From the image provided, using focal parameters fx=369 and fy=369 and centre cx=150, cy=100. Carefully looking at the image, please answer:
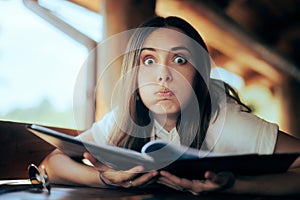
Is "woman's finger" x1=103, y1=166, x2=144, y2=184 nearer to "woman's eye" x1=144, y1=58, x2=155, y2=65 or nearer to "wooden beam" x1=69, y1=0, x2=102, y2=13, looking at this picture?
"woman's eye" x1=144, y1=58, x2=155, y2=65

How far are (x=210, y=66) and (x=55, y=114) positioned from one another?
0.36 metres

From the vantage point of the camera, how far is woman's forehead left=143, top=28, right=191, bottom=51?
2.38 ft

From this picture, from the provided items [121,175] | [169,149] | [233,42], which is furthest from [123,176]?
[233,42]

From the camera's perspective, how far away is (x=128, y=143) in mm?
749

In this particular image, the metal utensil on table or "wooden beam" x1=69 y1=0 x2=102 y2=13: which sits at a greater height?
"wooden beam" x1=69 y1=0 x2=102 y2=13

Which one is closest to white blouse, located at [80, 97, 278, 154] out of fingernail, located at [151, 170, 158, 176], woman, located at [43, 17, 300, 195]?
woman, located at [43, 17, 300, 195]

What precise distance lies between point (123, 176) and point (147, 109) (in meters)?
0.25

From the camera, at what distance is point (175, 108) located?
736 millimetres

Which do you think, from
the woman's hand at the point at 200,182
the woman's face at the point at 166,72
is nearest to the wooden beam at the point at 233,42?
the woman's face at the point at 166,72

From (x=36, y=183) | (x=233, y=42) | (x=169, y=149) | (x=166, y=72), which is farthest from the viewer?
(x=233, y=42)

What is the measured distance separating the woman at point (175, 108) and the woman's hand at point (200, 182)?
0.56 ft

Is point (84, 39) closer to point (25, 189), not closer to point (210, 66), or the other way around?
point (210, 66)

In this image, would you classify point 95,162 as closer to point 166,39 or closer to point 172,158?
point 172,158

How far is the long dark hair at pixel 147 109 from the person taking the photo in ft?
2.45
